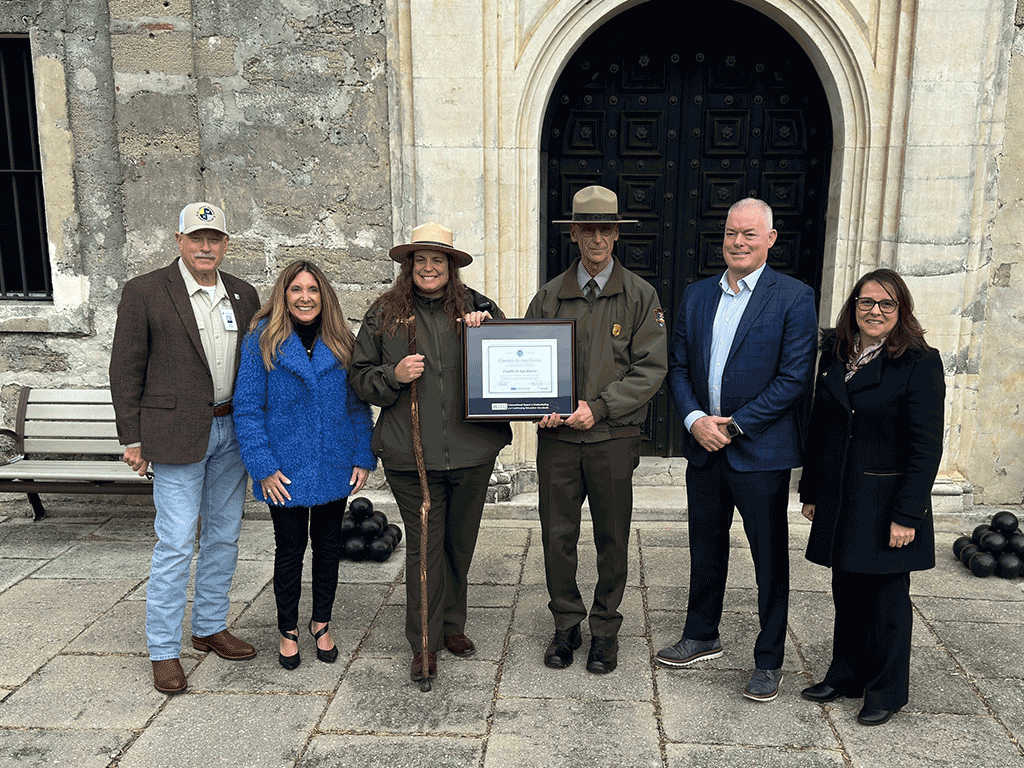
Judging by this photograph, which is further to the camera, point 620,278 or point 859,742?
point 620,278

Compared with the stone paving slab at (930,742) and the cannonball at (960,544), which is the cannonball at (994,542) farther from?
the stone paving slab at (930,742)

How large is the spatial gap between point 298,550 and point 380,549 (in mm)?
1275

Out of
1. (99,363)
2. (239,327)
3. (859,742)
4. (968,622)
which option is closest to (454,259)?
(239,327)

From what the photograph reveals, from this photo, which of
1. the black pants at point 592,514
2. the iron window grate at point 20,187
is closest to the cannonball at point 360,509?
the black pants at point 592,514

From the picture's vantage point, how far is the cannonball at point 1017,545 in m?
4.75

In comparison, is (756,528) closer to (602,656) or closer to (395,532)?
(602,656)

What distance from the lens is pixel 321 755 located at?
3152mm

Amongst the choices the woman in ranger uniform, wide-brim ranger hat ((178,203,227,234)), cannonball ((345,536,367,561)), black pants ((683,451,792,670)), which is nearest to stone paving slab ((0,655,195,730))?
the woman in ranger uniform

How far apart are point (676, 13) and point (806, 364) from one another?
3.41 meters

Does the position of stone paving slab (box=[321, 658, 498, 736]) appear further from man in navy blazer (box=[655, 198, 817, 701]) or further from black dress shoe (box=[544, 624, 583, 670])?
man in navy blazer (box=[655, 198, 817, 701])

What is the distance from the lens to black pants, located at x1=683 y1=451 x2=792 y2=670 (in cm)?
351

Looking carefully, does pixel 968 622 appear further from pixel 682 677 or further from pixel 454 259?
pixel 454 259

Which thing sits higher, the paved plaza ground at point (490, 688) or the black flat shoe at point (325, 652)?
the black flat shoe at point (325, 652)

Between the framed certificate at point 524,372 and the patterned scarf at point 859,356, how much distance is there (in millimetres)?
1107
